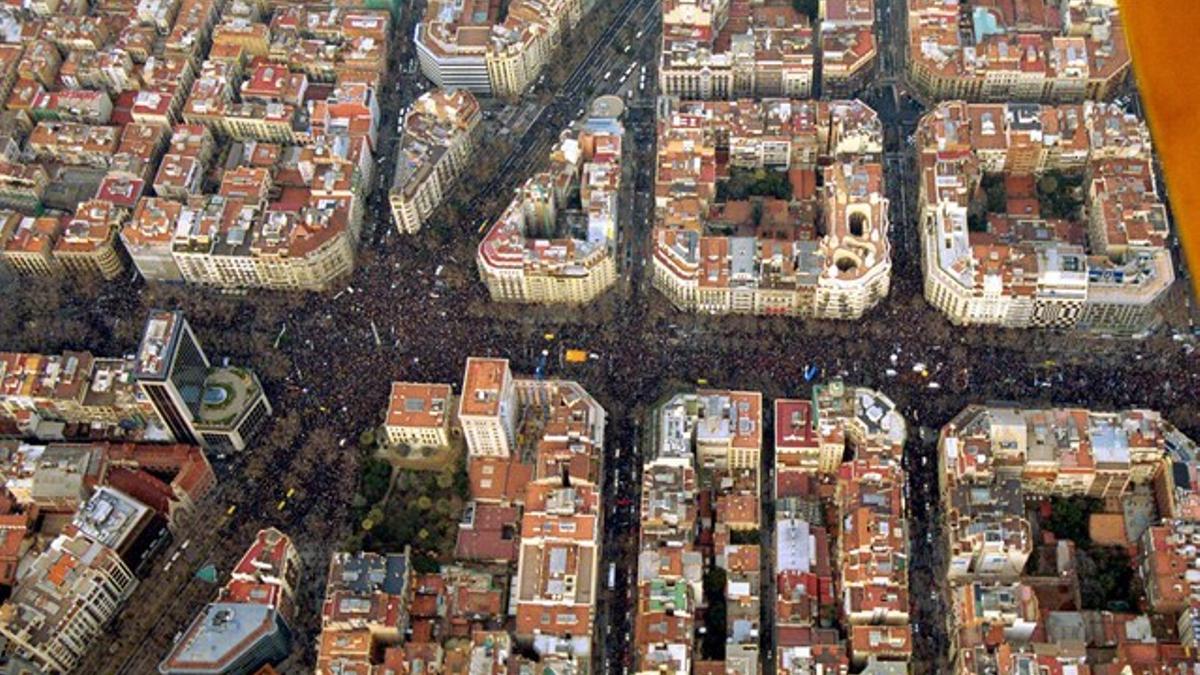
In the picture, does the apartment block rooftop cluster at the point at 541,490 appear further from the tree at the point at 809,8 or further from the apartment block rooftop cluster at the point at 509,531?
the tree at the point at 809,8

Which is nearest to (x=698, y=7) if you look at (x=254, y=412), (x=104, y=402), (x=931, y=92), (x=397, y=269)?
(x=931, y=92)

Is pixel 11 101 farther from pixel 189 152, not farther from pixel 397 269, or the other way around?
pixel 397 269

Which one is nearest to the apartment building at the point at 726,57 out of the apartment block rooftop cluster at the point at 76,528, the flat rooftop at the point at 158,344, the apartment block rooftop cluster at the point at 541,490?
the apartment block rooftop cluster at the point at 541,490

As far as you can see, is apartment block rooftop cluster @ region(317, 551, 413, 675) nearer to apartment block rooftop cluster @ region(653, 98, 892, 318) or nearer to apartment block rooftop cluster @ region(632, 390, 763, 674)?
apartment block rooftop cluster @ region(632, 390, 763, 674)

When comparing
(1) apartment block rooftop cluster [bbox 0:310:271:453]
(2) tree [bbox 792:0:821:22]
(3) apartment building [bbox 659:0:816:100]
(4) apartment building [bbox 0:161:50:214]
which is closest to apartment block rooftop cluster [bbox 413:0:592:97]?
(3) apartment building [bbox 659:0:816:100]

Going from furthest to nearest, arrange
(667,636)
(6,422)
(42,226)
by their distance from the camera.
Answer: (42,226)
(6,422)
(667,636)

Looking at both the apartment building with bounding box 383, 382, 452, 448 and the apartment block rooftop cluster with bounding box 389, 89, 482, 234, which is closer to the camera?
the apartment building with bounding box 383, 382, 452, 448
